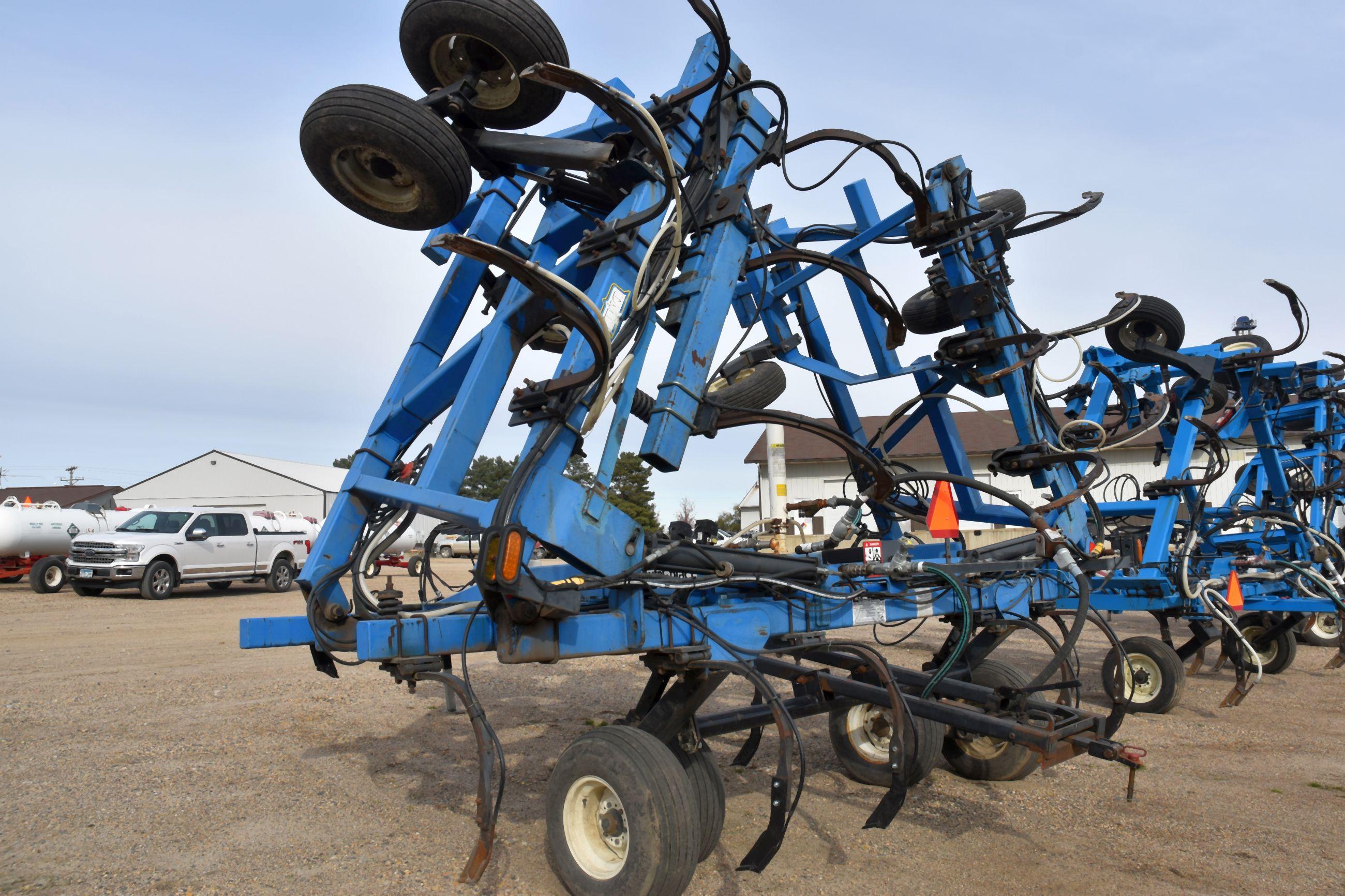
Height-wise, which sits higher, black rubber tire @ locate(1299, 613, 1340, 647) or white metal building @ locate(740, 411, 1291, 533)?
white metal building @ locate(740, 411, 1291, 533)

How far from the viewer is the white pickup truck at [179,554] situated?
17219mm

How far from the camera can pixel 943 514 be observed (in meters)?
5.31

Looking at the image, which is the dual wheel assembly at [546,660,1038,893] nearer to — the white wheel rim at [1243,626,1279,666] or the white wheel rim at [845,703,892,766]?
the white wheel rim at [845,703,892,766]

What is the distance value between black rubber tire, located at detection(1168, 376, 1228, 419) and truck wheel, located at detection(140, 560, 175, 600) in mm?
17910

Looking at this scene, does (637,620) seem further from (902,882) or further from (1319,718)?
(1319,718)

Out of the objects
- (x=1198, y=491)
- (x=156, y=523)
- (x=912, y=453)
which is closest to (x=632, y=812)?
(x=1198, y=491)

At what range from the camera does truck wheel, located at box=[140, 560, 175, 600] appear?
17578 mm

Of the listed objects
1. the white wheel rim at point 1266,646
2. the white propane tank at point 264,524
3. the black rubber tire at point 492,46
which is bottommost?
the white wheel rim at point 1266,646

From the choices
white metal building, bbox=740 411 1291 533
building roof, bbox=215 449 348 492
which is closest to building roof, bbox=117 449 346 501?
building roof, bbox=215 449 348 492

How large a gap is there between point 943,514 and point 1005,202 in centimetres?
219

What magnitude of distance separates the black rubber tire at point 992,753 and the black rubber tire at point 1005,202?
9.33ft

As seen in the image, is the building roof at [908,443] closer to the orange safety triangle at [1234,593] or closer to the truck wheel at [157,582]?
the truck wheel at [157,582]

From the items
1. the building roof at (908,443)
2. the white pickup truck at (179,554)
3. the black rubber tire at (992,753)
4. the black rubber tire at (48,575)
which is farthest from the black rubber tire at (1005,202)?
the building roof at (908,443)

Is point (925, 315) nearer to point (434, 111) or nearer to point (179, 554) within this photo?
point (434, 111)
